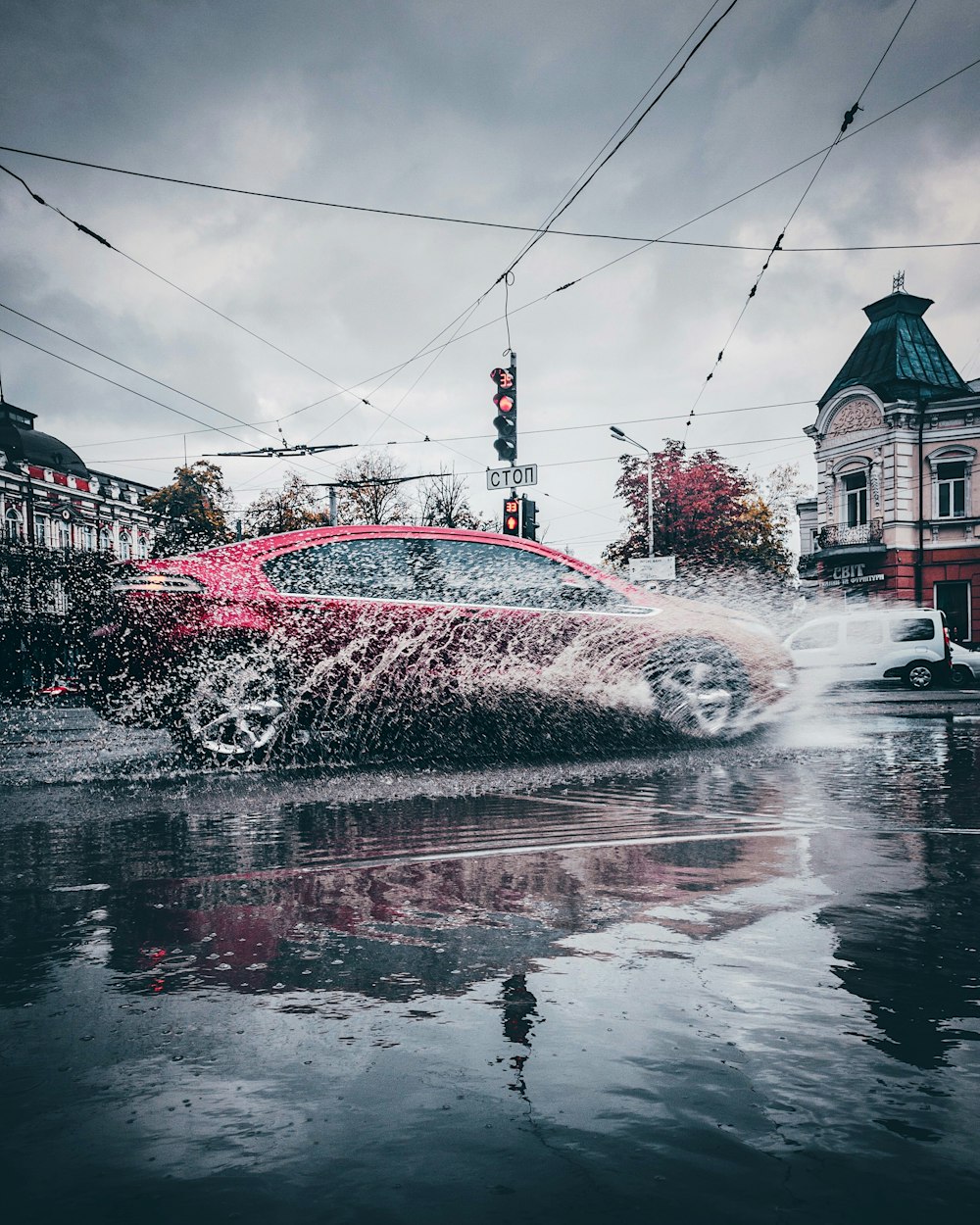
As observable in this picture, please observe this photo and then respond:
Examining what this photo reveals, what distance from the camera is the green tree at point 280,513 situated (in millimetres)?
43031

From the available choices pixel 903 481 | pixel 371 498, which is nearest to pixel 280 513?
pixel 371 498

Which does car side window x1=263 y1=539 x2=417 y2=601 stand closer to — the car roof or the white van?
the car roof

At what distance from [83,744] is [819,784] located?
6.91m

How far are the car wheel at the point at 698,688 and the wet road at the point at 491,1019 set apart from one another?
9.83ft

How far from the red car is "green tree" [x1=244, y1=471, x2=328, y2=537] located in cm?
3644

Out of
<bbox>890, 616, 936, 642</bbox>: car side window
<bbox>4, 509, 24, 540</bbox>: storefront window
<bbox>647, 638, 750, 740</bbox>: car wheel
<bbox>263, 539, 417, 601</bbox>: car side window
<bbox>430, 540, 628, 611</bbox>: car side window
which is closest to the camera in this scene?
<bbox>263, 539, 417, 601</bbox>: car side window

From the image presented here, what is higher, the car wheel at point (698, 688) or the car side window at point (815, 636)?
the car side window at point (815, 636)

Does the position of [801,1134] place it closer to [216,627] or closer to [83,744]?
[216,627]

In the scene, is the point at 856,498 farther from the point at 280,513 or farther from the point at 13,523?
the point at 13,523

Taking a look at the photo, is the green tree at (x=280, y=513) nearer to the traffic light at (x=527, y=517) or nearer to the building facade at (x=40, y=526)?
the building facade at (x=40, y=526)

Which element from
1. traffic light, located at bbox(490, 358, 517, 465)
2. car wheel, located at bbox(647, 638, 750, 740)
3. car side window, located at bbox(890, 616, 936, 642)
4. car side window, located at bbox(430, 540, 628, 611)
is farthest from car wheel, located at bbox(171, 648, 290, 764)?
car side window, located at bbox(890, 616, 936, 642)

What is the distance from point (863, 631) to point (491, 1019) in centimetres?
1856

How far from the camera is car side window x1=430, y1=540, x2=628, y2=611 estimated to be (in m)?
6.94

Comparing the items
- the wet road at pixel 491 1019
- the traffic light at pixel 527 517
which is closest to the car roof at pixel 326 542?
the wet road at pixel 491 1019
